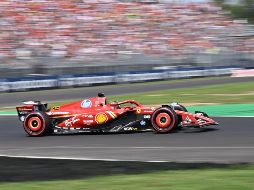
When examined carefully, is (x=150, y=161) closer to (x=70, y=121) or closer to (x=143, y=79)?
(x=70, y=121)

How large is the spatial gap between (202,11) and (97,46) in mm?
11334

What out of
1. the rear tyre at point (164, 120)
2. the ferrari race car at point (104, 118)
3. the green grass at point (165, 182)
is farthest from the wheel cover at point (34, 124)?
the green grass at point (165, 182)

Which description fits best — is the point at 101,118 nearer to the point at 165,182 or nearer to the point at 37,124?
the point at 37,124

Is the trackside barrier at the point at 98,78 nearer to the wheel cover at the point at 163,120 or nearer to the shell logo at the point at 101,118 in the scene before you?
the shell logo at the point at 101,118

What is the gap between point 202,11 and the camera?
1708 inches

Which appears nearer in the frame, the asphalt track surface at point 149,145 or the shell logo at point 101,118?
the asphalt track surface at point 149,145

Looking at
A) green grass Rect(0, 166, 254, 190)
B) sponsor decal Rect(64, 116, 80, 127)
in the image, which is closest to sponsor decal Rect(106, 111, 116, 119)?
sponsor decal Rect(64, 116, 80, 127)

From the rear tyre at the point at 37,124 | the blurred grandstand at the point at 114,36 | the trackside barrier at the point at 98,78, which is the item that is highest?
the blurred grandstand at the point at 114,36

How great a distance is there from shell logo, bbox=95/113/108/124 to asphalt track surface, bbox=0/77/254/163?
1.05 feet

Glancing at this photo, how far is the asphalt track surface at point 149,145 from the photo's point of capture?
9.20 m

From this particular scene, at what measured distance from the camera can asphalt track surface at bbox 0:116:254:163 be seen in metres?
9.20

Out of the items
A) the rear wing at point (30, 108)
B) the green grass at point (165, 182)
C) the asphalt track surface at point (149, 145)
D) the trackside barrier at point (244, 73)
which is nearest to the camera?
the green grass at point (165, 182)

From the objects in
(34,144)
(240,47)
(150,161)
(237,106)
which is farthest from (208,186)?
(240,47)

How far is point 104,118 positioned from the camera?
12.7 meters
